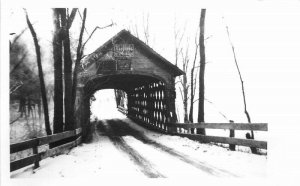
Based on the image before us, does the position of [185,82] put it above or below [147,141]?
above

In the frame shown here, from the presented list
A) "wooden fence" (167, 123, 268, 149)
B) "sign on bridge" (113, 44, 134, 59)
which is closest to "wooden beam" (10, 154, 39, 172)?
"wooden fence" (167, 123, 268, 149)

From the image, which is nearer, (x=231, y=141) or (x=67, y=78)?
(x=231, y=141)

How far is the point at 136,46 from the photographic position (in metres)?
10.4

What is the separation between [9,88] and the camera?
18.6 feet

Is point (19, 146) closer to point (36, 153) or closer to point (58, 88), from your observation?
point (36, 153)

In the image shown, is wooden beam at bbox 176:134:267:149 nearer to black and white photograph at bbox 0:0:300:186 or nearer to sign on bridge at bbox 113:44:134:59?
black and white photograph at bbox 0:0:300:186

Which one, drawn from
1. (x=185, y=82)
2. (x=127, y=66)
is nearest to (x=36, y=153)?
(x=127, y=66)

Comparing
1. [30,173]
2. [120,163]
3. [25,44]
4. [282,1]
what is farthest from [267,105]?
[25,44]

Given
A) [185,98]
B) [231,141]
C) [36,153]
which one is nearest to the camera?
[36,153]

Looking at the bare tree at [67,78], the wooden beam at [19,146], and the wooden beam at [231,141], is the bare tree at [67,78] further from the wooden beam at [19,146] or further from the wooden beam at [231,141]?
the wooden beam at [231,141]

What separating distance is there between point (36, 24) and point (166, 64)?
5165 mm

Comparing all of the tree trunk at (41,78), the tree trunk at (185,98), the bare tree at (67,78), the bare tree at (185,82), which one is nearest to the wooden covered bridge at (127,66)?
the bare tree at (67,78)

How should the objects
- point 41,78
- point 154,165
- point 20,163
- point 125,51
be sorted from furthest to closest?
1. point 125,51
2. point 41,78
3. point 154,165
4. point 20,163

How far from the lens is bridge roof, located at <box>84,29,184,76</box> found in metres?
9.34
